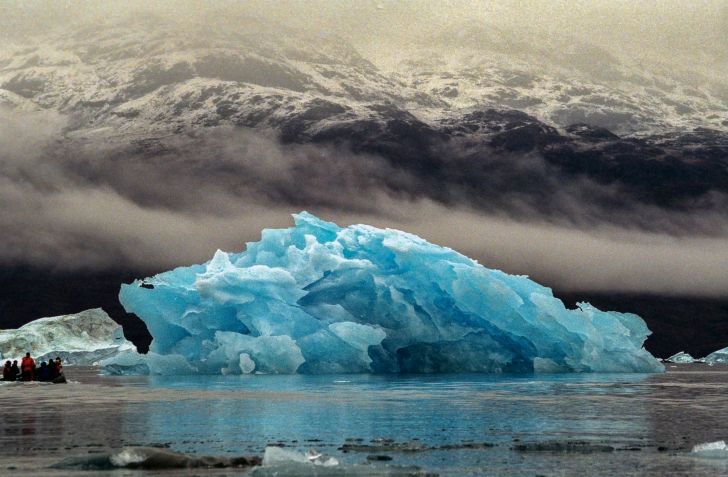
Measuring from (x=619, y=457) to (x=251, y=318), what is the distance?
32679mm

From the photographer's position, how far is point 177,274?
156 ft

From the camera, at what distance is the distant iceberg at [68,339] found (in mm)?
90562

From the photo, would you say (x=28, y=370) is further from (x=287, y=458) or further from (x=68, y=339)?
(x=68, y=339)

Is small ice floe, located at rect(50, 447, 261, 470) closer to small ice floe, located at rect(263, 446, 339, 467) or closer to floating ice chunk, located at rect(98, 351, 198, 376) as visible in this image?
small ice floe, located at rect(263, 446, 339, 467)

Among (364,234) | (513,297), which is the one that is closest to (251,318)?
(364,234)

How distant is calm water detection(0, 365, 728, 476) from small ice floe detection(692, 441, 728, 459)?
185mm

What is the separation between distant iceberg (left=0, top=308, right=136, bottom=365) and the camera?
9056cm

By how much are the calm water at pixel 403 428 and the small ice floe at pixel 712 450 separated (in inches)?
7.3

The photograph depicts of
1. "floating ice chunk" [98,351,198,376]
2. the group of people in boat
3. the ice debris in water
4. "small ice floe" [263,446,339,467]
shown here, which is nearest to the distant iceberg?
"floating ice chunk" [98,351,198,376]

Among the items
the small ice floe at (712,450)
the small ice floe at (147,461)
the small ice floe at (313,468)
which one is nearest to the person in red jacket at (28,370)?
the small ice floe at (147,461)

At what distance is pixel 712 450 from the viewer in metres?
12.6

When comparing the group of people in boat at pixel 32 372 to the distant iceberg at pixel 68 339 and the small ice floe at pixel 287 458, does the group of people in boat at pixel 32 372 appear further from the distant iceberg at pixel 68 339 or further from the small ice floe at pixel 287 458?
the distant iceberg at pixel 68 339

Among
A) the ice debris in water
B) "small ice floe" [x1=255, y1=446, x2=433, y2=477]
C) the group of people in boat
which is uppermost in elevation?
the ice debris in water

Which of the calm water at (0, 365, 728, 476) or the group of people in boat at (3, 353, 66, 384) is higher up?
the group of people in boat at (3, 353, 66, 384)
